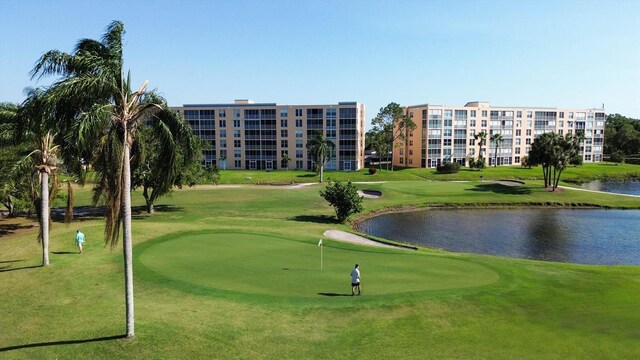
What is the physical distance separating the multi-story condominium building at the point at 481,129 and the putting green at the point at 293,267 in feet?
358

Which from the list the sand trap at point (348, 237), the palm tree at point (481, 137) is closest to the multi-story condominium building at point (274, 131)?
the palm tree at point (481, 137)

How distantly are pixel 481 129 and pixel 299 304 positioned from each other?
Result: 139634 mm

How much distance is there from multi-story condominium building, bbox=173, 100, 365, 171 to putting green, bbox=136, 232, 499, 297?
309 feet

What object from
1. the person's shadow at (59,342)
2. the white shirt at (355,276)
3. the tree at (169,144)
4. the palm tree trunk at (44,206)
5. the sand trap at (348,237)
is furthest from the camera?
the sand trap at (348,237)

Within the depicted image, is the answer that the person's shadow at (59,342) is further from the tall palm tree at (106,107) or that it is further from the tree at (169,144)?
the tree at (169,144)

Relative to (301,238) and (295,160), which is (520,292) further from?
(295,160)

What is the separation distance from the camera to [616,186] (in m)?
109

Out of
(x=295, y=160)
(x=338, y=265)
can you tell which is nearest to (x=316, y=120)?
(x=295, y=160)

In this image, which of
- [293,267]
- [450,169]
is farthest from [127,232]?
[450,169]

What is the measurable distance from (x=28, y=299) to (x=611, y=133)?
21942cm

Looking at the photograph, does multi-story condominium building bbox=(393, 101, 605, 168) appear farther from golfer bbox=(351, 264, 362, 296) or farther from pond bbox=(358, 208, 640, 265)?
golfer bbox=(351, 264, 362, 296)

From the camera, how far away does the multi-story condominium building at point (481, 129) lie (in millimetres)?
139250

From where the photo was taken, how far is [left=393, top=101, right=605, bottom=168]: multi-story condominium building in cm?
13925

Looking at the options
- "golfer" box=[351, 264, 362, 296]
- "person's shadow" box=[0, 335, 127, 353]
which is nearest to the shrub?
"golfer" box=[351, 264, 362, 296]
